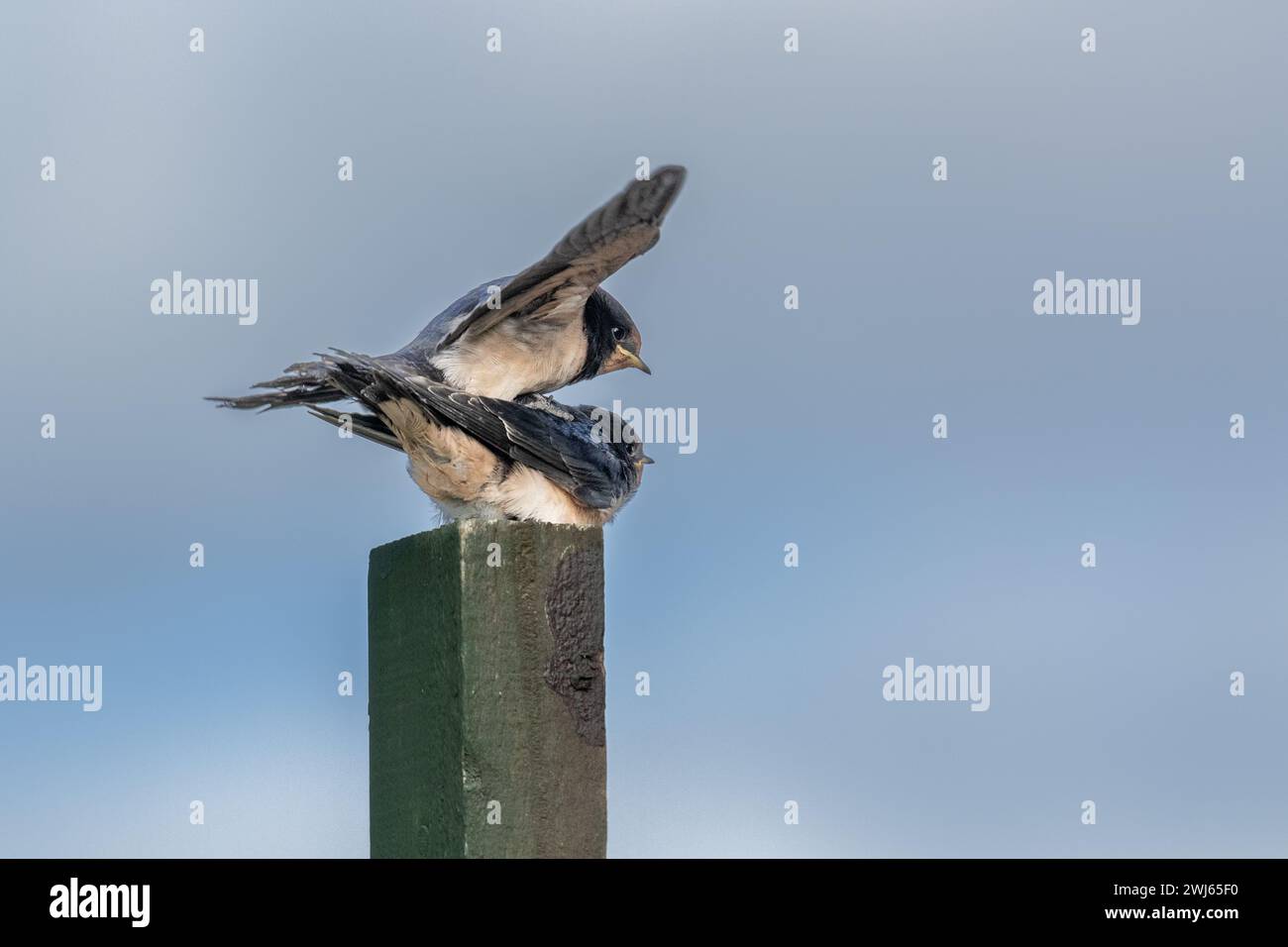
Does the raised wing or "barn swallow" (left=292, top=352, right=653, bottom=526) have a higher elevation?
the raised wing

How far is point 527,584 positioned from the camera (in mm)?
6805

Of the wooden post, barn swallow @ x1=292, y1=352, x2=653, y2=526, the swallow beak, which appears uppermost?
the swallow beak

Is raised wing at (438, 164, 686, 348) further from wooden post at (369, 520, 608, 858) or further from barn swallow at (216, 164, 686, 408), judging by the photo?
wooden post at (369, 520, 608, 858)

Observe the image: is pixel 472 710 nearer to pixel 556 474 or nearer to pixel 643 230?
pixel 556 474

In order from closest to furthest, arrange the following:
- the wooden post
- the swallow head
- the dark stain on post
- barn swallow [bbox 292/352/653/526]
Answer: the wooden post < the dark stain on post < barn swallow [bbox 292/352/653/526] < the swallow head

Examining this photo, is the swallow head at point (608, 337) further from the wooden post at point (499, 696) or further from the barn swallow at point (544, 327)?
the wooden post at point (499, 696)

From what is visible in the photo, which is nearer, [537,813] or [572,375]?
[537,813]

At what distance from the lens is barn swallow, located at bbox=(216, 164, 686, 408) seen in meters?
6.89

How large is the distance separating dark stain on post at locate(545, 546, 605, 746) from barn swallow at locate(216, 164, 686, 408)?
3.62 ft

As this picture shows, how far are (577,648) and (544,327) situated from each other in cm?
166

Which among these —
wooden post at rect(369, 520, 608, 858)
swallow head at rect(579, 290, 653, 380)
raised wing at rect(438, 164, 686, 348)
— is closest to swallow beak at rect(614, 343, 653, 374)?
swallow head at rect(579, 290, 653, 380)
